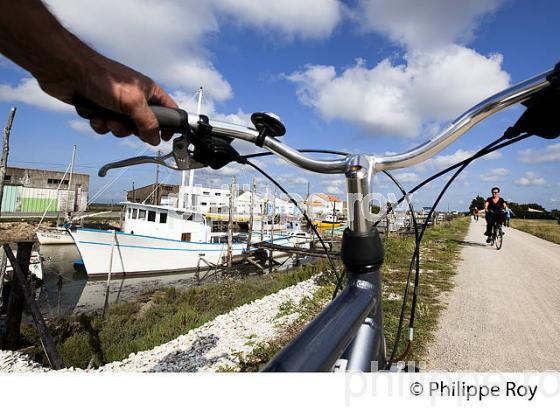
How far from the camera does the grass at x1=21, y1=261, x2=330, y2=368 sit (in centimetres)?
643

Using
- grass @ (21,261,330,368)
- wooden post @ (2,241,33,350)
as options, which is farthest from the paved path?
wooden post @ (2,241,33,350)

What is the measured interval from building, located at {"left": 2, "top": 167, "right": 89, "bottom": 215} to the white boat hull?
855 inches

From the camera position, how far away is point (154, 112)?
1.03m

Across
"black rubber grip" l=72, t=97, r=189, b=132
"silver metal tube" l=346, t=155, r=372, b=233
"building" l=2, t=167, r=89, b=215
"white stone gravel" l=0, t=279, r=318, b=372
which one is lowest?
"white stone gravel" l=0, t=279, r=318, b=372

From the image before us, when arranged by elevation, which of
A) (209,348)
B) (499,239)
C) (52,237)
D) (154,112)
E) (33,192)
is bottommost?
(209,348)

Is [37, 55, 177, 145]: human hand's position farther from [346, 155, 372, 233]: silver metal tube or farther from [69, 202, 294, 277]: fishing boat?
[69, 202, 294, 277]: fishing boat

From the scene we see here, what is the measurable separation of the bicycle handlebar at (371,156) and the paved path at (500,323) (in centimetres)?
292

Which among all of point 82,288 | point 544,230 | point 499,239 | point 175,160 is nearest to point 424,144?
point 175,160

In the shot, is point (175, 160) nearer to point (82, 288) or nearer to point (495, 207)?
point (495, 207)

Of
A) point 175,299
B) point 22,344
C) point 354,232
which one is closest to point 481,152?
point 354,232

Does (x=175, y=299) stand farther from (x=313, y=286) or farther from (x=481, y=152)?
(x=481, y=152)

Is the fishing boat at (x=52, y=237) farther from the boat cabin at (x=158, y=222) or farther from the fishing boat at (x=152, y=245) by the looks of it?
the fishing boat at (x=152, y=245)

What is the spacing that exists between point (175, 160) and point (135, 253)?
60.4 feet

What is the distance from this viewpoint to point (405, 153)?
46.9 inches
